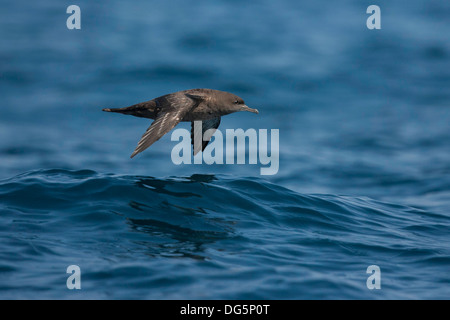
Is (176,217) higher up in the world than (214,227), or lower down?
higher up

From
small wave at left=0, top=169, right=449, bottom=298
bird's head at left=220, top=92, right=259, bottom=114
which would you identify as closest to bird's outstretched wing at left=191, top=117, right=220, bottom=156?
bird's head at left=220, top=92, right=259, bottom=114

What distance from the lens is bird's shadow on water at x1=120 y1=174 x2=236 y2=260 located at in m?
7.39

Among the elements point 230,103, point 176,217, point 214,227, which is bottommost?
point 214,227

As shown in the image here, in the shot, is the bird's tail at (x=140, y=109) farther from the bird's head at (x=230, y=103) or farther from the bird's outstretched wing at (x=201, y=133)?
the bird's outstretched wing at (x=201, y=133)

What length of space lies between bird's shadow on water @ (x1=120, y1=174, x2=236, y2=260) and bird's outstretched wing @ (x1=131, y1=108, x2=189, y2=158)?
0.90 meters

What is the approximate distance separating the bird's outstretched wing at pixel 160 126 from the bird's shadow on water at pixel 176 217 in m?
0.90

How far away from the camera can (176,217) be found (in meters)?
8.30

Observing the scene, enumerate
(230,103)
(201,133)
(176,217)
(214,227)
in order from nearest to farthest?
(214,227), (176,217), (230,103), (201,133)

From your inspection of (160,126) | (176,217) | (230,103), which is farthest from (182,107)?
(176,217)

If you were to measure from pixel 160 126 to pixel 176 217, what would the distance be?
1668mm

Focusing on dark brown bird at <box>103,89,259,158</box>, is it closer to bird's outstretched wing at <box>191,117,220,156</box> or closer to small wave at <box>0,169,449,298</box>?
bird's outstretched wing at <box>191,117,220,156</box>

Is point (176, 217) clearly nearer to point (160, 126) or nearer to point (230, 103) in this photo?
point (160, 126)

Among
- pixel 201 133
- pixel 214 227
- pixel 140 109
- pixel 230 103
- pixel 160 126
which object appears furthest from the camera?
pixel 201 133
